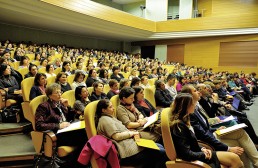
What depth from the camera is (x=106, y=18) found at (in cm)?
559

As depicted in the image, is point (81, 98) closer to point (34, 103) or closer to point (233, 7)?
point (34, 103)

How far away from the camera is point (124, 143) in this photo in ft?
3.32

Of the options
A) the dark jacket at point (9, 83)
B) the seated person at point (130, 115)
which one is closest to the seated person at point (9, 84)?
the dark jacket at point (9, 83)

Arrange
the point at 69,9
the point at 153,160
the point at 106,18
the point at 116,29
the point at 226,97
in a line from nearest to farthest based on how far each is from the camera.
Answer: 1. the point at 153,160
2. the point at 226,97
3. the point at 69,9
4. the point at 106,18
5. the point at 116,29

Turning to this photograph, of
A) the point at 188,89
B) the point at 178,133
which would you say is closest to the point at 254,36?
the point at 188,89

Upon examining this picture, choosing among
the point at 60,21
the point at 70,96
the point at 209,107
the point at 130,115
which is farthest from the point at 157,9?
the point at 130,115

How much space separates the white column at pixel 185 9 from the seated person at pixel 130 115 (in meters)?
6.83

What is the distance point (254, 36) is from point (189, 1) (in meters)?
2.34

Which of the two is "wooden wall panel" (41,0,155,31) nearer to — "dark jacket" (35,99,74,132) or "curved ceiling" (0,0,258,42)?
"curved ceiling" (0,0,258,42)

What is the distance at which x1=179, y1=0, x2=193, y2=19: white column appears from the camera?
7453 mm

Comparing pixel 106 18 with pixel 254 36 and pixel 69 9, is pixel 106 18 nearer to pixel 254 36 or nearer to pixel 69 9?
pixel 69 9

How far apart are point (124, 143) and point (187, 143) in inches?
10.7

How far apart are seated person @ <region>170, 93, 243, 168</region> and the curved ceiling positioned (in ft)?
12.1

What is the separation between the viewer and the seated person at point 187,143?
34.7 inches
